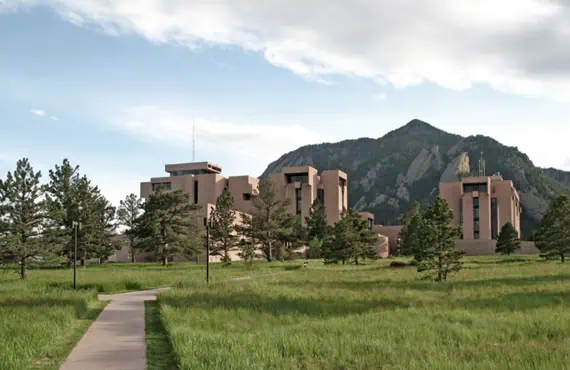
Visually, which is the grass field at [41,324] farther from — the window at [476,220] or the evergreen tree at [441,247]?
the window at [476,220]

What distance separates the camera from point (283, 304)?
18422 mm

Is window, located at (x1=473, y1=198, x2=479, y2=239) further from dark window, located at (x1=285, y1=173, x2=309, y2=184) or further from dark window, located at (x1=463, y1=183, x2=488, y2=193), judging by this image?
dark window, located at (x1=285, y1=173, x2=309, y2=184)

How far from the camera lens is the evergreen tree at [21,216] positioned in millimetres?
36250

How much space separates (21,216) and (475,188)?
305 feet

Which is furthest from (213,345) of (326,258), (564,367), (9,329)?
(326,258)

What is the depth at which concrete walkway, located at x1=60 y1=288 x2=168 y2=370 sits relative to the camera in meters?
10.2

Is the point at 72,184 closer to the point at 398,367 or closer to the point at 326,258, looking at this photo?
the point at 326,258

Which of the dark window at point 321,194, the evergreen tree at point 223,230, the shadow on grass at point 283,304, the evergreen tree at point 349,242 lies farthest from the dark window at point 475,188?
the shadow on grass at point 283,304

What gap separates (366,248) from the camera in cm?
6344

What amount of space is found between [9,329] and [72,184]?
5295cm

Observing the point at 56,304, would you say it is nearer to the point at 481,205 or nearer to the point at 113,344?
the point at 113,344

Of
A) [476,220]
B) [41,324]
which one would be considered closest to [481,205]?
[476,220]

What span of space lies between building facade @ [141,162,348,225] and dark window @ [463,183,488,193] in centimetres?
2399

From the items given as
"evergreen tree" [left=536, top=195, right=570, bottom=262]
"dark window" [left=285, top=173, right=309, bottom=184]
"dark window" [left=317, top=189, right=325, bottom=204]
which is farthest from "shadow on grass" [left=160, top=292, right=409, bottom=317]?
"dark window" [left=317, top=189, right=325, bottom=204]
